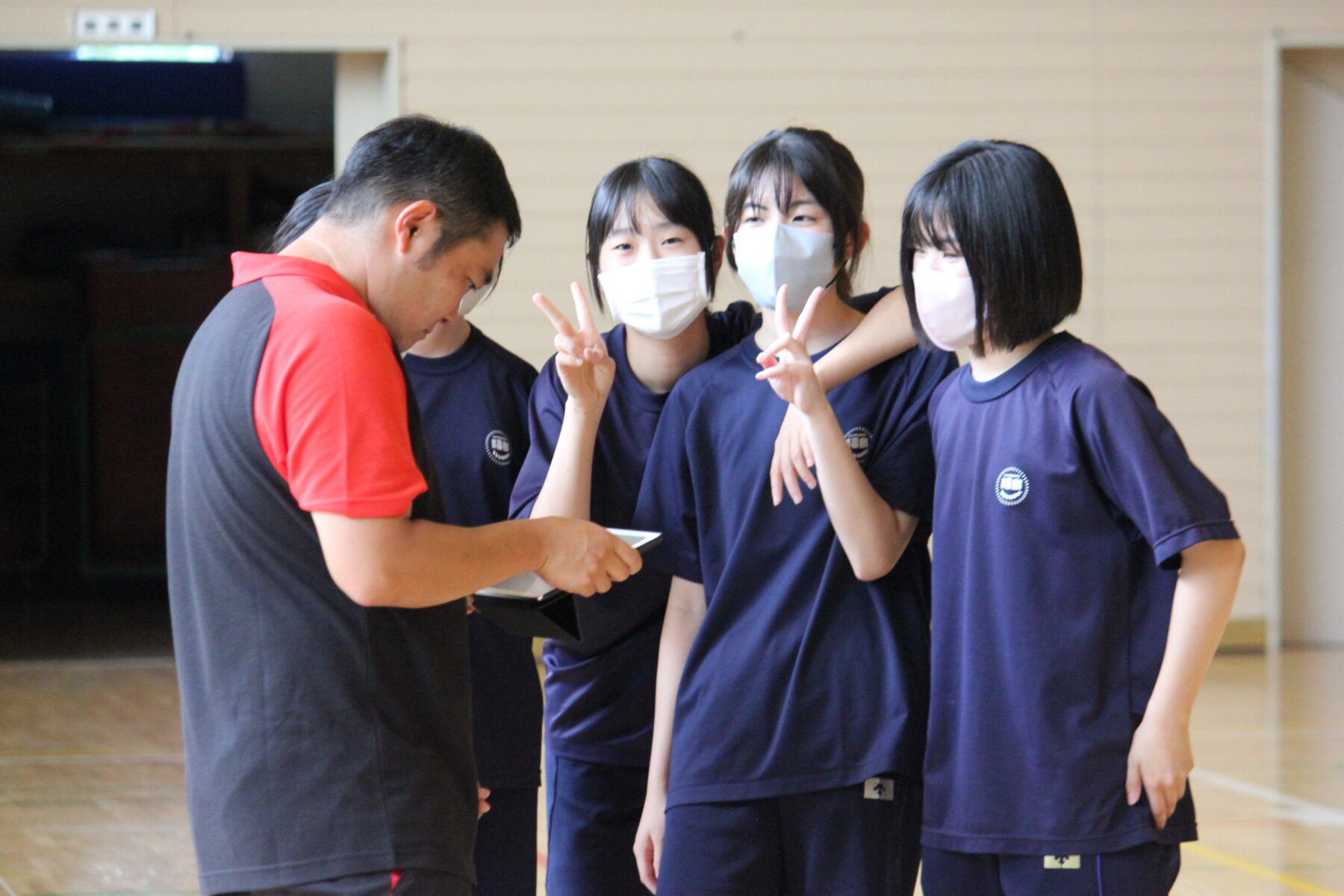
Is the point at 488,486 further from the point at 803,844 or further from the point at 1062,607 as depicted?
the point at 1062,607

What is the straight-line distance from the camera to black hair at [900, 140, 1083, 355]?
5.25ft

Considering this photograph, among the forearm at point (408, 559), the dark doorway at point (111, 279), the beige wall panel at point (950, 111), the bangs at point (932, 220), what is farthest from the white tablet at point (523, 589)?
the dark doorway at point (111, 279)

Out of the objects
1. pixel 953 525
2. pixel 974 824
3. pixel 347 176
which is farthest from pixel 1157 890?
pixel 347 176

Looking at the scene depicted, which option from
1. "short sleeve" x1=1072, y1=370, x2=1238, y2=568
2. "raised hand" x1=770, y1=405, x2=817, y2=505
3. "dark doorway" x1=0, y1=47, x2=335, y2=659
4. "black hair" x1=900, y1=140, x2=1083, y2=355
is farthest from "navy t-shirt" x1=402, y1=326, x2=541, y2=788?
"dark doorway" x1=0, y1=47, x2=335, y2=659

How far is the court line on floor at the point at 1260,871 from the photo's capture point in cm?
310

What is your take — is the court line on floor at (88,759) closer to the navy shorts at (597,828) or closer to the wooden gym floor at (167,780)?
the wooden gym floor at (167,780)

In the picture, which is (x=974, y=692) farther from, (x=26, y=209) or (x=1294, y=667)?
(x=26, y=209)

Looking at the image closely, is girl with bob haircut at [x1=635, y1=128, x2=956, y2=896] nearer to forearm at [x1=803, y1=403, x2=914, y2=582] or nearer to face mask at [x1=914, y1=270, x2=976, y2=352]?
forearm at [x1=803, y1=403, x2=914, y2=582]

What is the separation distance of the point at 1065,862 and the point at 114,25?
5.96 meters

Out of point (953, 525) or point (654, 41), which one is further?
point (654, 41)

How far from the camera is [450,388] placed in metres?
2.21

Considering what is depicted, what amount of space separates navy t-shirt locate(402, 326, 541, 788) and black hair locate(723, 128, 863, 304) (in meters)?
0.53

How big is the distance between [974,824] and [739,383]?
0.66 m

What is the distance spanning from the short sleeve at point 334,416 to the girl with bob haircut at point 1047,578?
0.71 meters
